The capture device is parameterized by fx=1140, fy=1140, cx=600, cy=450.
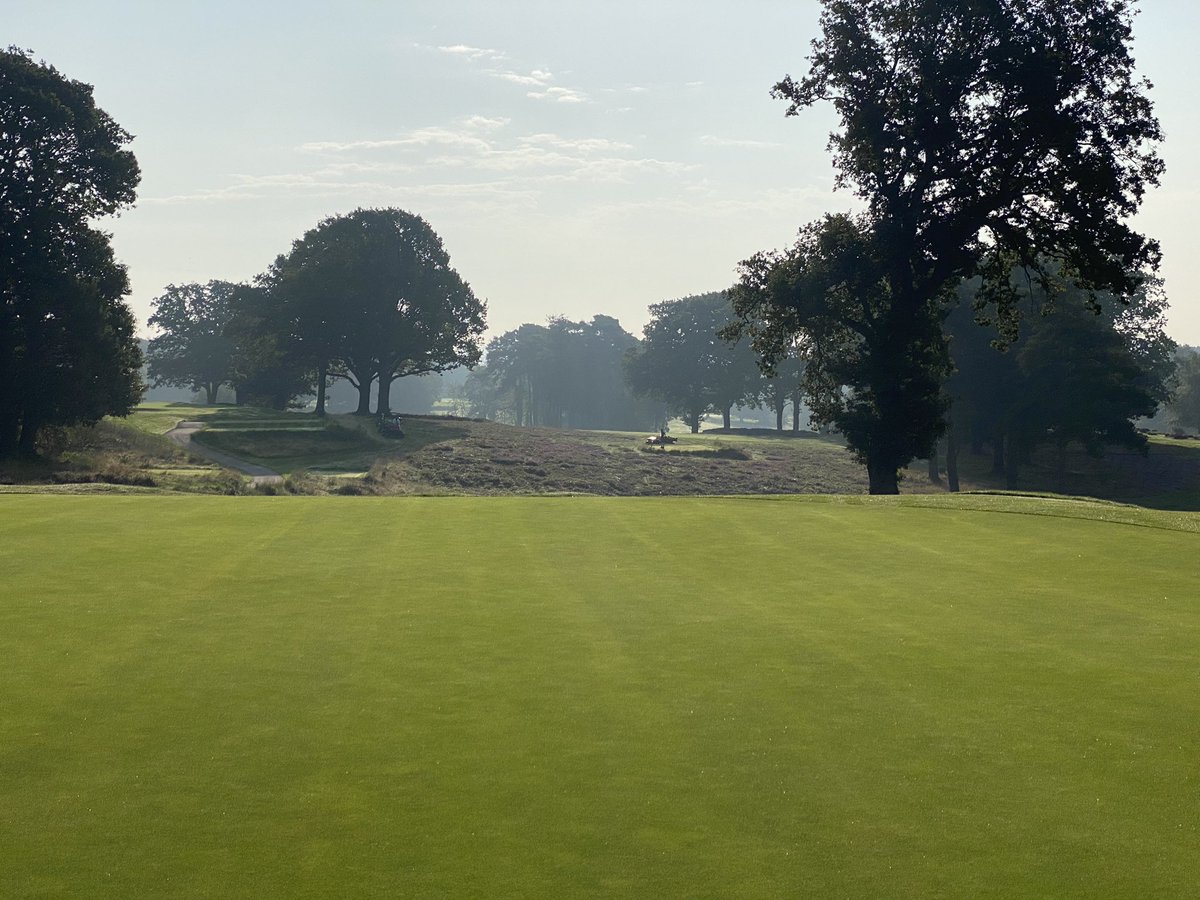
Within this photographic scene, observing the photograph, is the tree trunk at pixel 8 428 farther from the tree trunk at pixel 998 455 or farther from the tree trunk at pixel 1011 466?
the tree trunk at pixel 998 455

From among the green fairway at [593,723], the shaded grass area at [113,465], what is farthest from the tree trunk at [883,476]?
the shaded grass area at [113,465]

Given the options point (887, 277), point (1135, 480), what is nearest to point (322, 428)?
point (887, 277)

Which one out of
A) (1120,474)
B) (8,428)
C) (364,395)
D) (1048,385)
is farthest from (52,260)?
(1120,474)

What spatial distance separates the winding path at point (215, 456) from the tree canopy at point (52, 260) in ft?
34.9

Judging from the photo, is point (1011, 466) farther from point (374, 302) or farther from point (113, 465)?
point (113, 465)

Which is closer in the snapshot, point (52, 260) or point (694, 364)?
point (52, 260)

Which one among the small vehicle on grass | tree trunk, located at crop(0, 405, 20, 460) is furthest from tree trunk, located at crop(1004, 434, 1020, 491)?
tree trunk, located at crop(0, 405, 20, 460)

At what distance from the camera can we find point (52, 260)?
61.1 meters

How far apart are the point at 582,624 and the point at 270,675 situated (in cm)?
461

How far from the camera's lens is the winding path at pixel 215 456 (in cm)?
7256

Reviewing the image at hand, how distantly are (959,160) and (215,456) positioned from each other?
57017mm

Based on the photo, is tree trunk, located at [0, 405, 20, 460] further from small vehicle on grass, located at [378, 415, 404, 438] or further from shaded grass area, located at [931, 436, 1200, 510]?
shaded grass area, located at [931, 436, 1200, 510]

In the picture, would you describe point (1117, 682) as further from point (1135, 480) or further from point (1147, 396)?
point (1135, 480)

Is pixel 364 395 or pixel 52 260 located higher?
pixel 52 260
